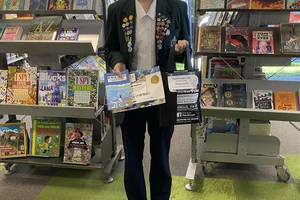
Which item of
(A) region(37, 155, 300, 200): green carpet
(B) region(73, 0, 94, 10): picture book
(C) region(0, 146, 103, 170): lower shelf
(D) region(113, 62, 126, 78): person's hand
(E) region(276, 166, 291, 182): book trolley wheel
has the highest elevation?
(B) region(73, 0, 94, 10): picture book

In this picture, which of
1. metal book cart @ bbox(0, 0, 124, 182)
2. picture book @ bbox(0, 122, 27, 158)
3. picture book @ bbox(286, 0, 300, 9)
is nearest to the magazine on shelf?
metal book cart @ bbox(0, 0, 124, 182)

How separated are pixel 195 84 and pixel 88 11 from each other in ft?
3.13

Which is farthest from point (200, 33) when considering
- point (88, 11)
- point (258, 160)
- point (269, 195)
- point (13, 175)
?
point (13, 175)

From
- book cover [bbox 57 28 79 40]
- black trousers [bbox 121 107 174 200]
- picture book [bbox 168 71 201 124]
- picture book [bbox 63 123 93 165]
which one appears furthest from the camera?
picture book [bbox 63 123 93 165]

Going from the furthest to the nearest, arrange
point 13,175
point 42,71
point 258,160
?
point 13,175 → point 258,160 → point 42,71

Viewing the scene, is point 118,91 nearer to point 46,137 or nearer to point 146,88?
point 146,88

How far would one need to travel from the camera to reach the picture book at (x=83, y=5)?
196 cm

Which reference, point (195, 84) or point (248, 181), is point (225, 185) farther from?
point (195, 84)

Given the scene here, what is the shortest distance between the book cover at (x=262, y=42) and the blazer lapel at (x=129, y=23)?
97cm

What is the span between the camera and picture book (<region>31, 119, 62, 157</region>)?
249 cm

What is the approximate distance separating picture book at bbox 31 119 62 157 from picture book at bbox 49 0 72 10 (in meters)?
0.94

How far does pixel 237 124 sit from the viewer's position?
252cm

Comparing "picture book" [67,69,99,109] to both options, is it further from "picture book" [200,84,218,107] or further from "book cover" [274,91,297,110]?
"book cover" [274,91,297,110]

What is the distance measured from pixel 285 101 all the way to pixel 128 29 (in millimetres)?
1329
